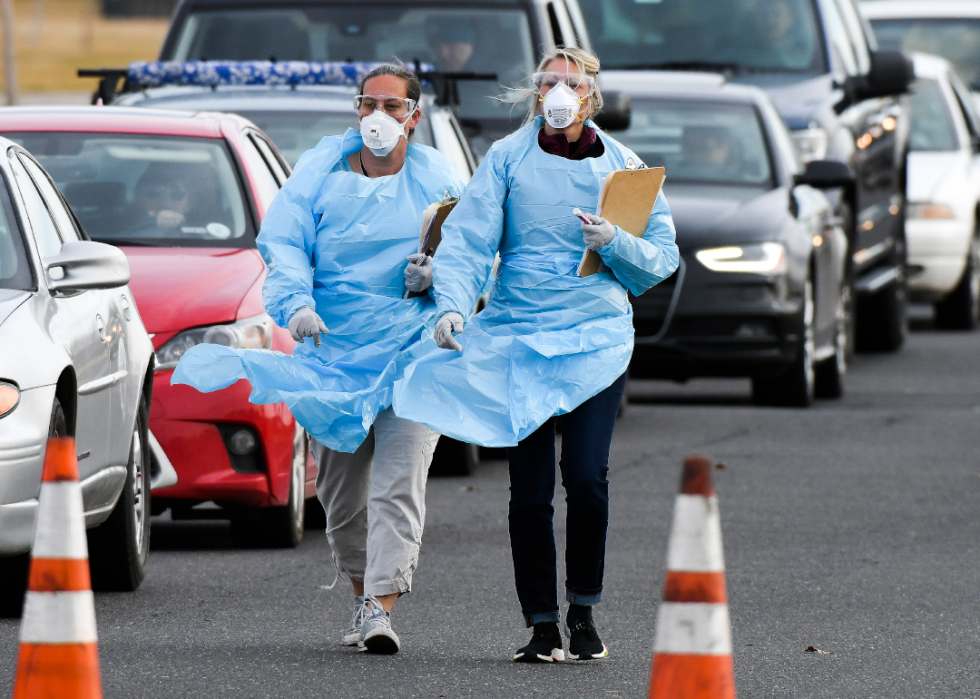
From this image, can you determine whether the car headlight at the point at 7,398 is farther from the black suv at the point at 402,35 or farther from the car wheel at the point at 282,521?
the black suv at the point at 402,35

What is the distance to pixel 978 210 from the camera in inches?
767

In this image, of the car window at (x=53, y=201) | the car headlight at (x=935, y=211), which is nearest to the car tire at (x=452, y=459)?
the car window at (x=53, y=201)

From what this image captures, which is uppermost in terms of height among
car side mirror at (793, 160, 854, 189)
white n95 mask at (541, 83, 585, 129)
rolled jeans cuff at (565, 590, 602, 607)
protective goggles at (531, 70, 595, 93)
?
protective goggles at (531, 70, 595, 93)

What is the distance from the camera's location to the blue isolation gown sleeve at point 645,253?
6.11m

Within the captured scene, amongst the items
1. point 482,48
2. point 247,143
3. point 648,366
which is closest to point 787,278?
point 648,366

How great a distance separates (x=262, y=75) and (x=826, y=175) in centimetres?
374

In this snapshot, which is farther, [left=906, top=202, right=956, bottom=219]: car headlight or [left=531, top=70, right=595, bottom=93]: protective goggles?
[left=906, top=202, right=956, bottom=219]: car headlight

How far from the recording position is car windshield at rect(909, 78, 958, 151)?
19156 mm

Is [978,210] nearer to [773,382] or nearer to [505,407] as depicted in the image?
[773,382]

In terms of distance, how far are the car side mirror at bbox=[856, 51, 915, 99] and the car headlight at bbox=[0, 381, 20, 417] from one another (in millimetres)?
9869

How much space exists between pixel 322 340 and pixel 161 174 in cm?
263

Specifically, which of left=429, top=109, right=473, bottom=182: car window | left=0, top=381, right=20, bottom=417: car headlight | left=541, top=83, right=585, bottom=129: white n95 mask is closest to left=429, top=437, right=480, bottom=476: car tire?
left=429, top=109, right=473, bottom=182: car window

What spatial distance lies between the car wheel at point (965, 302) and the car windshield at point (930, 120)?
0.90 m

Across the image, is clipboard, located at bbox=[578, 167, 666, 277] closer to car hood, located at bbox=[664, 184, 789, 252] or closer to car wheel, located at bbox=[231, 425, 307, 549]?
car wheel, located at bbox=[231, 425, 307, 549]
